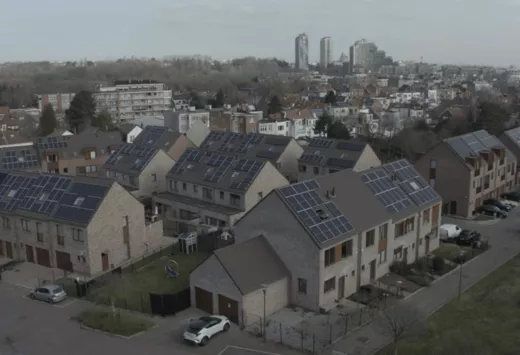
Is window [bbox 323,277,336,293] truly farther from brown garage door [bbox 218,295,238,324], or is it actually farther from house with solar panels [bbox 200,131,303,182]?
house with solar panels [bbox 200,131,303,182]

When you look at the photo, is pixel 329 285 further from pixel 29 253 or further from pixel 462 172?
pixel 462 172

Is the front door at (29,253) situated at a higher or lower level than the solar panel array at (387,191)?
lower

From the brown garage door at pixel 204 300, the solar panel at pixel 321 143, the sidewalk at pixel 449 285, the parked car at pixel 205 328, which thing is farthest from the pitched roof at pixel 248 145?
the parked car at pixel 205 328

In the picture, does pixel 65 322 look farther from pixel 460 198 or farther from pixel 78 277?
pixel 460 198

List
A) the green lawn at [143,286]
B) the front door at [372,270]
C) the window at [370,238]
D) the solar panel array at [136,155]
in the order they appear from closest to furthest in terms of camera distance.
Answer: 1. the green lawn at [143,286]
2. the window at [370,238]
3. the front door at [372,270]
4. the solar panel array at [136,155]

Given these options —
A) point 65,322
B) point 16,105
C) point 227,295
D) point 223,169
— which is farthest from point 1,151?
point 16,105

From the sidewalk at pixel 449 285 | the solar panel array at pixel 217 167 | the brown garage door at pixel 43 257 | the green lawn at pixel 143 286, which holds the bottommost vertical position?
the sidewalk at pixel 449 285

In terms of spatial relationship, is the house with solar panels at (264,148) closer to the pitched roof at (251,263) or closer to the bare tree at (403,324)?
the pitched roof at (251,263)
